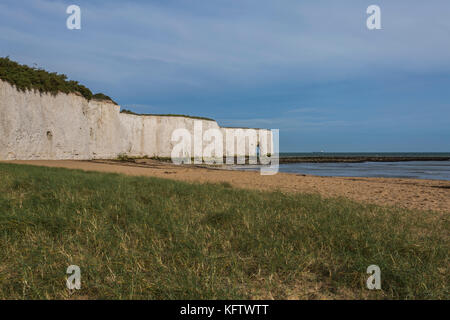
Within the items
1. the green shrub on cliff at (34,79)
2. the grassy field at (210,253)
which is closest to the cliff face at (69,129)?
the green shrub on cliff at (34,79)

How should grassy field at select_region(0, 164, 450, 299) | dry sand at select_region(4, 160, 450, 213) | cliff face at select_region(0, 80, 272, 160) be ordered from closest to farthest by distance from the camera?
grassy field at select_region(0, 164, 450, 299) < dry sand at select_region(4, 160, 450, 213) < cliff face at select_region(0, 80, 272, 160)

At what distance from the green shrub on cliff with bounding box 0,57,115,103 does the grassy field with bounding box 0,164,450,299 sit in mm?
23242

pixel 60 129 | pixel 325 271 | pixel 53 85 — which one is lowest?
pixel 325 271

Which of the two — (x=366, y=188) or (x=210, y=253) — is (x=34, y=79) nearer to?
(x=366, y=188)

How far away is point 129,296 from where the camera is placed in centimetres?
236

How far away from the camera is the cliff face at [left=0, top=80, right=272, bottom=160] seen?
23172 millimetres

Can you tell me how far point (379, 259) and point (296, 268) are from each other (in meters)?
0.93

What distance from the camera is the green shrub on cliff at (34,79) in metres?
23.4

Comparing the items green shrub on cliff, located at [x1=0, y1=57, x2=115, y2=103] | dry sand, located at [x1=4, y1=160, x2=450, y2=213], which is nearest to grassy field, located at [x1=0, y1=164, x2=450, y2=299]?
dry sand, located at [x1=4, y1=160, x2=450, y2=213]

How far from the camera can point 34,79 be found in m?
25.6

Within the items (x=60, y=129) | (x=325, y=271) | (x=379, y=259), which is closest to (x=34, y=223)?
(x=325, y=271)

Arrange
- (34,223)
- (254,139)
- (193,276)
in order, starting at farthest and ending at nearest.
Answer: (254,139)
(34,223)
(193,276)

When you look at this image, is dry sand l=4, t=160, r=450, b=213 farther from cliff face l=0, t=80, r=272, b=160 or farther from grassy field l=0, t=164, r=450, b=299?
cliff face l=0, t=80, r=272, b=160
